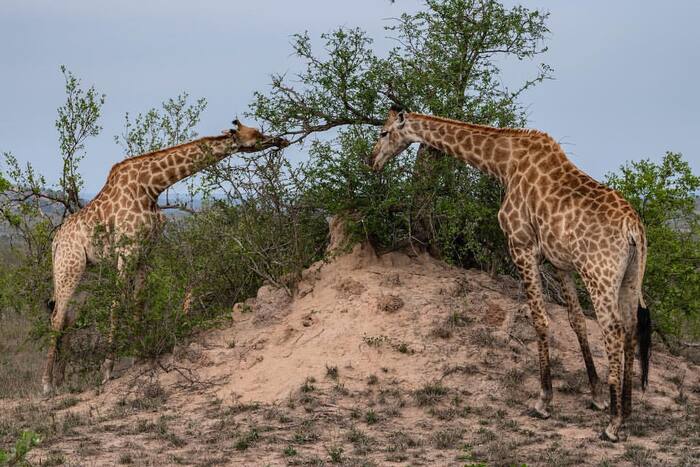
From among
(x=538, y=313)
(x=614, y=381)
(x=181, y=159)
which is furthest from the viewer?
(x=181, y=159)

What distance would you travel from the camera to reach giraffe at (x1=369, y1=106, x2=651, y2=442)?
29.5 ft

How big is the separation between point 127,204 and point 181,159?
0.88 meters

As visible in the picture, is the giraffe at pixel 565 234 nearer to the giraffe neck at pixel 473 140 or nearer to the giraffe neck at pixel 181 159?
the giraffe neck at pixel 473 140

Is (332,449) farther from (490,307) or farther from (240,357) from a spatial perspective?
(490,307)

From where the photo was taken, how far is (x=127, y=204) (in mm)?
11750

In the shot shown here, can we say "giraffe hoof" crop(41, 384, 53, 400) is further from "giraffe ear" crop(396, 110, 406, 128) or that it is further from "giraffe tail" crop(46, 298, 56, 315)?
"giraffe ear" crop(396, 110, 406, 128)

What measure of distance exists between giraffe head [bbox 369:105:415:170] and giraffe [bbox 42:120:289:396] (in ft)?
5.93

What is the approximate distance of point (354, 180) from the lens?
1180 cm

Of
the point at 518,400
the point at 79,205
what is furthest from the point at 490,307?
the point at 79,205

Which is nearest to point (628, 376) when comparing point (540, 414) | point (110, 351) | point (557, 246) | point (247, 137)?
point (540, 414)

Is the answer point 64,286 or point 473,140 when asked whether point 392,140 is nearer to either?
point 473,140

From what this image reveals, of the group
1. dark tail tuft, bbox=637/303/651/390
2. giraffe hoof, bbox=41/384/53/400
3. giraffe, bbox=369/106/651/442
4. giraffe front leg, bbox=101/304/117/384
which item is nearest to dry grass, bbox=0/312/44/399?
giraffe hoof, bbox=41/384/53/400

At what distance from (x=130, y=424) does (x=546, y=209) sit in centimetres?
478

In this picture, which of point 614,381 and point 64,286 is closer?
point 614,381
